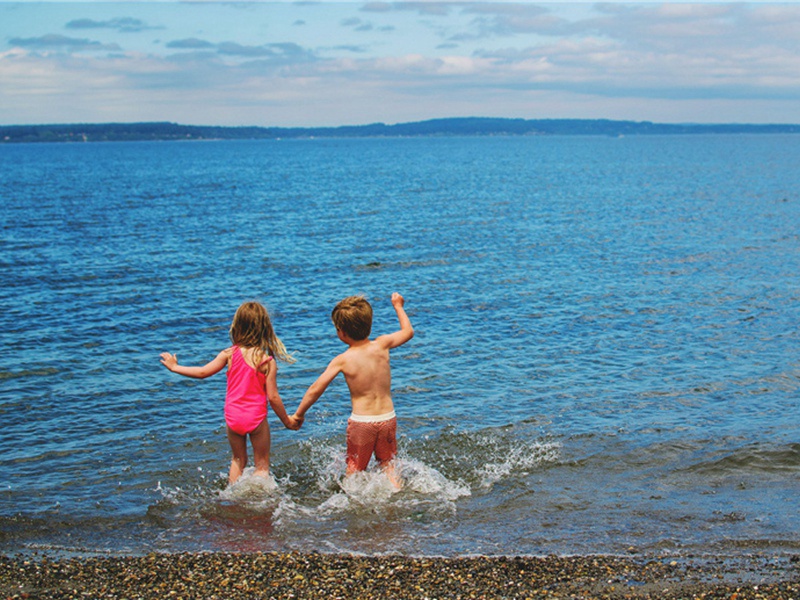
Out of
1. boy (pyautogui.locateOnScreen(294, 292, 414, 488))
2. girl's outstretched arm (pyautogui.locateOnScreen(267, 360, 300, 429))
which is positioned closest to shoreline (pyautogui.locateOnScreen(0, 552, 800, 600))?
girl's outstretched arm (pyautogui.locateOnScreen(267, 360, 300, 429))

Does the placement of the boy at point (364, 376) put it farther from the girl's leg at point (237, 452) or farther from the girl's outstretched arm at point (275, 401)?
the girl's leg at point (237, 452)

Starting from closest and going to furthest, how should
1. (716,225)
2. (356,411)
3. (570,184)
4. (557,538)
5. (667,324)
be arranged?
(557,538), (356,411), (667,324), (716,225), (570,184)

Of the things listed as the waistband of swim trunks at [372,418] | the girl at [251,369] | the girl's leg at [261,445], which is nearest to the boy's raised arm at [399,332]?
the waistband of swim trunks at [372,418]

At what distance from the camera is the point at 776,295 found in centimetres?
2144

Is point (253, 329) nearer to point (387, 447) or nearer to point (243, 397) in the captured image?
point (243, 397)

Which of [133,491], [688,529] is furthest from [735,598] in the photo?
[133,491]

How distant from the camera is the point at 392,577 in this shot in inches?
269

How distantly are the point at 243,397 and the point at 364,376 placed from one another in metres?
1.33

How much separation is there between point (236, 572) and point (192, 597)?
57 centimetres

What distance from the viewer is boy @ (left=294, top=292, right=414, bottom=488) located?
8188 mm

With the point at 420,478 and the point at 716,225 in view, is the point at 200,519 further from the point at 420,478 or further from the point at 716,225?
the point at 716,225

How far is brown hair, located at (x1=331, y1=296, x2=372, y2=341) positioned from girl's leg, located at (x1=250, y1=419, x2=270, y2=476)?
1.43 m

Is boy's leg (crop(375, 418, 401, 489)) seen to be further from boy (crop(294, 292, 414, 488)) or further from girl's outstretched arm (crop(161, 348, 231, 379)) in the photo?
girl's outstretched arm (crop(161, 348, 231, 379))

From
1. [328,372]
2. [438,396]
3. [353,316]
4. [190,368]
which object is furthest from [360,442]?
[438,396]
